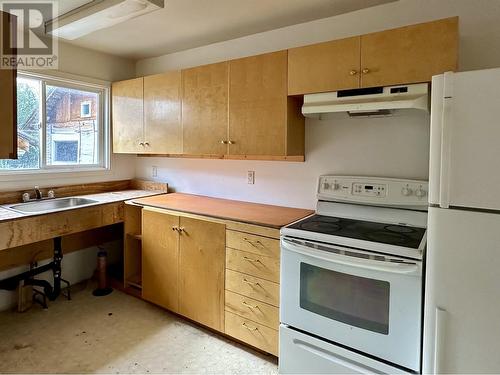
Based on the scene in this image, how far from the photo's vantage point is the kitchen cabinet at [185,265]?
2.28m

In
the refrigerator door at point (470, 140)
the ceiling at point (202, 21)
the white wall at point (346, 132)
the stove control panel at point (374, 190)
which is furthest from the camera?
the ceiling at point (202, 21)

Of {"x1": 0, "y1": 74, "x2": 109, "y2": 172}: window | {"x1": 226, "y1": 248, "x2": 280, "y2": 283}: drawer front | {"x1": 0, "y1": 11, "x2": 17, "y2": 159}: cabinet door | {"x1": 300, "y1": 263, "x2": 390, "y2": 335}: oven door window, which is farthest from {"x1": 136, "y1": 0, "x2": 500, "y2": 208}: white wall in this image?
{"x1": 0, "y1": 11, "x2": 17, "y2": 159}: cabinet door

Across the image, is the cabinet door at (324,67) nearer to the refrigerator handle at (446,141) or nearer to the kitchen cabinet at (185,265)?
the refrigerator handle at (446,141)

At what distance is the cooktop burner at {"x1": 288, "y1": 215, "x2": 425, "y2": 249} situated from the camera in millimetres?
1659

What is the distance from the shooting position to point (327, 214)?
225 centimetres

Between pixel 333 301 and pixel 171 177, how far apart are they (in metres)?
2.15

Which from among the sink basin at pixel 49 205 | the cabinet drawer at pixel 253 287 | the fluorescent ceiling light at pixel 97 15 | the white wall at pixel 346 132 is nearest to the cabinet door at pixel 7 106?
the fluorescent ceiling light at pixel 97 15

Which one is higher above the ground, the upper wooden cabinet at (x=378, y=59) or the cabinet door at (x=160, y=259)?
the upper wooden cabinet at (x=378, y=59)

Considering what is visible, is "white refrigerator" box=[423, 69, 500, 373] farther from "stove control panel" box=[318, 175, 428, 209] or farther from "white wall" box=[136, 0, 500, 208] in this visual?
"white wall" box=[136, 0, 500, 208]

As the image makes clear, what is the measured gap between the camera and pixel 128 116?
3.17 metres

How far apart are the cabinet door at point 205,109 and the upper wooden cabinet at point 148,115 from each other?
0.10m

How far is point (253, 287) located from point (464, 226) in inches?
50.3

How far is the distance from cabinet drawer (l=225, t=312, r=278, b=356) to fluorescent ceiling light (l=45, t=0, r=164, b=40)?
2086 millimetres

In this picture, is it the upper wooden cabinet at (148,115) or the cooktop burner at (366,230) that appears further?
the upper wooden cabinet at (148,115)
